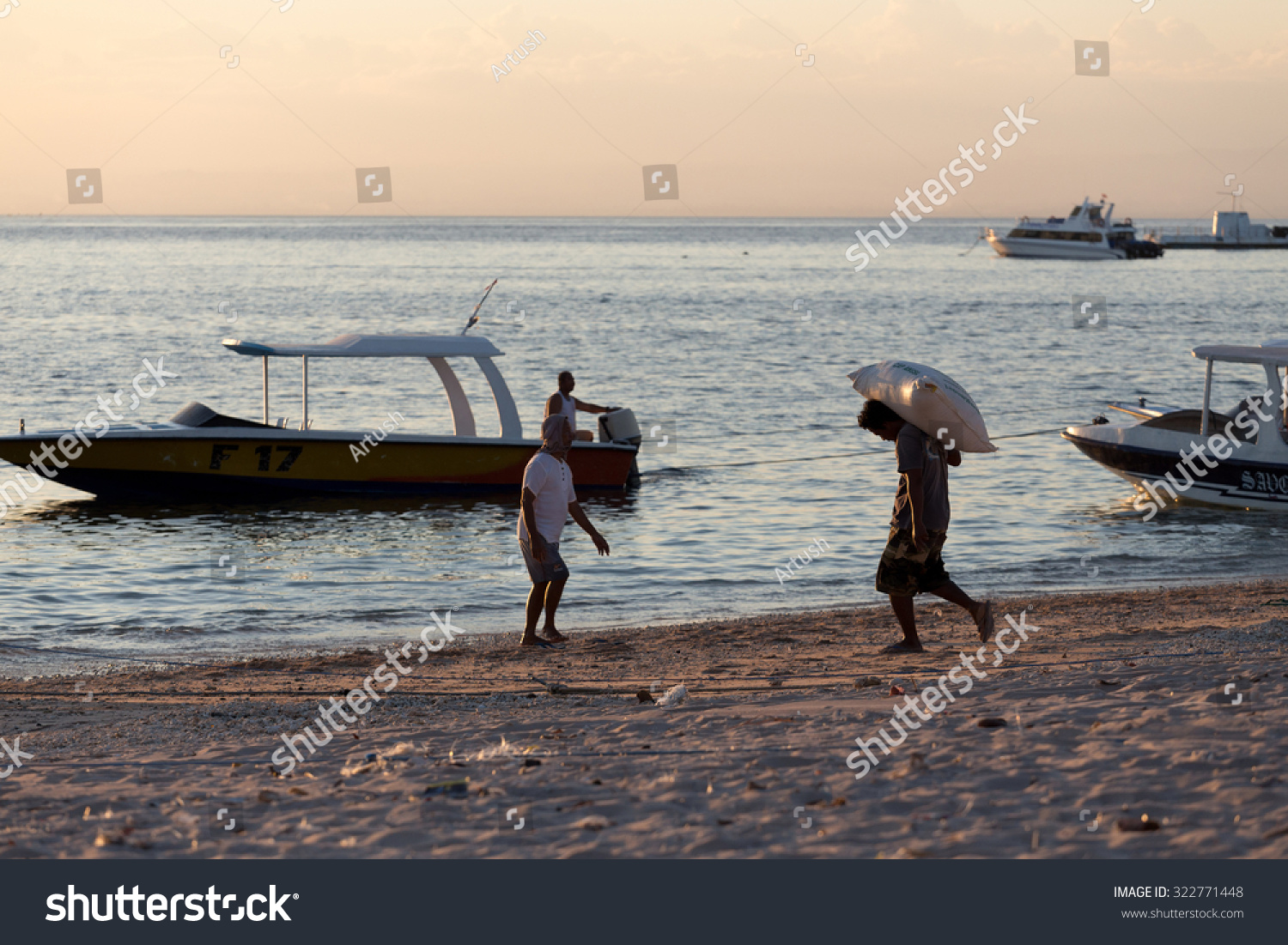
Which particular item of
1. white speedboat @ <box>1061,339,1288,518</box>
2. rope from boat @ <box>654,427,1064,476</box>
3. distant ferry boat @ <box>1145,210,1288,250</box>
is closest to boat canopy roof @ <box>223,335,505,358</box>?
rope from boat @ <box>654,427,1064,476</box>

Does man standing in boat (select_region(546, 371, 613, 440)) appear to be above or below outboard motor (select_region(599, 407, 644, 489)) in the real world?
above

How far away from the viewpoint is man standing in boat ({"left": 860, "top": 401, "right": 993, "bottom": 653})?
25.7ft

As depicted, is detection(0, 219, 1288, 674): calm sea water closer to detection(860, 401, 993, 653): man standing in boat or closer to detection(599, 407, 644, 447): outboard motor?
detection(599, 407, 644, 447): outboard motor

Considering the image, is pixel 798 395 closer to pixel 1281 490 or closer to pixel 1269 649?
pixel 1281 490

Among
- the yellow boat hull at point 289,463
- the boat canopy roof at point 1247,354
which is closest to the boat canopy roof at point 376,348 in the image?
the yellow boat hull at point 289,463

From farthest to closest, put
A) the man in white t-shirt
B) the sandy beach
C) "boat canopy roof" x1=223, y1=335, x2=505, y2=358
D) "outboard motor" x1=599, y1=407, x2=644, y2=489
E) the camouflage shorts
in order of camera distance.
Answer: "outboard motor" x1=599, y1=407, x2=644, y2=489, "boat canopy roof" x1=223, y1=335, x2=505, y2=358, the man in white t-shirt, the camouflage shorts, the sandy beach

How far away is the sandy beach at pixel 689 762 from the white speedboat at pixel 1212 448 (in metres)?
8.64

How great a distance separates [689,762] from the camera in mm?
5914

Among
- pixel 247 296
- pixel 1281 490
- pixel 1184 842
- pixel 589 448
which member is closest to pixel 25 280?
pixel 247 296

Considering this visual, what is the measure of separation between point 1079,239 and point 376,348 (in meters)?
113

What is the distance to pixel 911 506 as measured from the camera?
7.94 metres

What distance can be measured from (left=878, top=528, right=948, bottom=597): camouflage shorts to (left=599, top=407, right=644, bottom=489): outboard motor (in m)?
10.6

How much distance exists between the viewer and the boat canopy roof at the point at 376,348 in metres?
16.7

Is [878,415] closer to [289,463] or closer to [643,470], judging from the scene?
[289,463]
